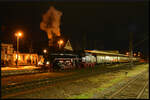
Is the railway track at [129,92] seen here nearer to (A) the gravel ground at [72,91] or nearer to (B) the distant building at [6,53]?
(A) the gravel ground at [72,91]

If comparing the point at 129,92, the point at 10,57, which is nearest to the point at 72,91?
the point at 129,92

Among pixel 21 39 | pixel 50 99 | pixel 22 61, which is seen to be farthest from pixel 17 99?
pixel 21 39

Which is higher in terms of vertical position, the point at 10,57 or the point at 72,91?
the point at 10,57

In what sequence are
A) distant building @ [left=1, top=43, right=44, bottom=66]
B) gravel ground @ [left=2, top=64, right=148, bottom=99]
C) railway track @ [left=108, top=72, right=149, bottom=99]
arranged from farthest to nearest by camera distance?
distant building @ [left=1, top=43, right=44, bottom=66], railway track @ [left=108, top=72, right=149, bottom=99], gravel ground @ [left=2, top=64, right=148, bottom=99]

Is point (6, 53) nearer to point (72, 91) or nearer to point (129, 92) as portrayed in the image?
point (72, 91)

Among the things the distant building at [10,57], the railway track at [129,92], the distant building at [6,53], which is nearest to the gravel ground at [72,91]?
the railway track at [129,92]

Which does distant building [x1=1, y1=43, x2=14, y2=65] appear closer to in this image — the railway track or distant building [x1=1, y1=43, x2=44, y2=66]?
distant building [x1=1, y1=43, x2=44, y2=66]

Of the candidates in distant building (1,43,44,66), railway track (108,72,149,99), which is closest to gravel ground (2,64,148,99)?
railway track (108,72,149,99)

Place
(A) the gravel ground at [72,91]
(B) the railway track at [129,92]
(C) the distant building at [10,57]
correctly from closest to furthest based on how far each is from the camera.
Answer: (A) the gravel ground at [72,91] → (B) the railway track at [129,92] → (C) the distant building at [10,57]

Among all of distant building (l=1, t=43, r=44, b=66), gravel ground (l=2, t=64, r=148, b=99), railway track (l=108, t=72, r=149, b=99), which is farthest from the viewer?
distant building (l=1, t=43, r=44, b=66)

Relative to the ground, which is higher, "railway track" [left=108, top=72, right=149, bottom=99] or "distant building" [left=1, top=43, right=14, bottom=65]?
"distant building" [left=1, top=43, right=14, bottom=65]

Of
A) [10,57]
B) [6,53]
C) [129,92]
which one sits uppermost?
[6,53]

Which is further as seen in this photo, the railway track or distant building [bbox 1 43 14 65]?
distant building [bbox 1 43 14 65]

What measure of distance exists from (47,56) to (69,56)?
3.82 m
